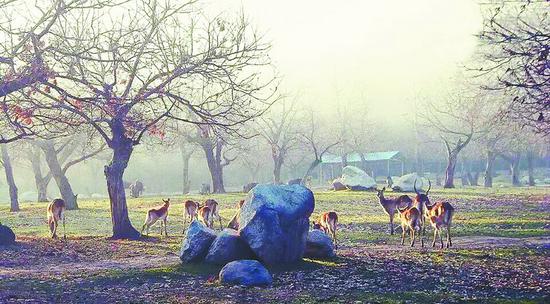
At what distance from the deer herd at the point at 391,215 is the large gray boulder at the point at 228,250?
275 centimetres

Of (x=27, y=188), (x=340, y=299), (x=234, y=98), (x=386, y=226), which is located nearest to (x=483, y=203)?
(x=386, y=226)

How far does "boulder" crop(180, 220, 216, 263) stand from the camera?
13305 mm

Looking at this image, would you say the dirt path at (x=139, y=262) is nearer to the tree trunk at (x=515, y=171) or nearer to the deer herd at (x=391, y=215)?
the deer herd at (x=391, y=215)

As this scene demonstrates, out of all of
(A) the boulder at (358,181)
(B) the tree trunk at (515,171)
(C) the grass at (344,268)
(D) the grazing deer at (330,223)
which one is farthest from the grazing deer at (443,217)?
(B) the tree trunk at (515,171)

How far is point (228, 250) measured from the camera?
1298 centimetres

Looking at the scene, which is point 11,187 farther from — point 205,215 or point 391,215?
point 391,215

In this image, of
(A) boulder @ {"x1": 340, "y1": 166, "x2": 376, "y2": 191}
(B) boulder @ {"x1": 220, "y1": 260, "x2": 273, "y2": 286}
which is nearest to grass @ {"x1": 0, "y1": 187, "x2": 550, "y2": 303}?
(B) boulder @ {"x1": 220, "y1": 260, "x2": 273, "y2": 286}

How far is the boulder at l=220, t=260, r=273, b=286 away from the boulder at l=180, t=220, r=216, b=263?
1617mm

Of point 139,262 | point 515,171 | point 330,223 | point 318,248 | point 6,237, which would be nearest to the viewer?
point 318,248

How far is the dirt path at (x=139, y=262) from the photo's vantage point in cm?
1355

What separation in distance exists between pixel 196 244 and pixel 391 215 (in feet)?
30.2

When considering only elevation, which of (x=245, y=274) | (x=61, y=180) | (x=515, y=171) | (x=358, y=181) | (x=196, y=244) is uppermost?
(x=515, y=171)

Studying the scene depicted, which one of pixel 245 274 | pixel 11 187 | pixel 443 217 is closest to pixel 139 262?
pixel 245 274

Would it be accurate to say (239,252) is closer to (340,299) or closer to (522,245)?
(340,299)
